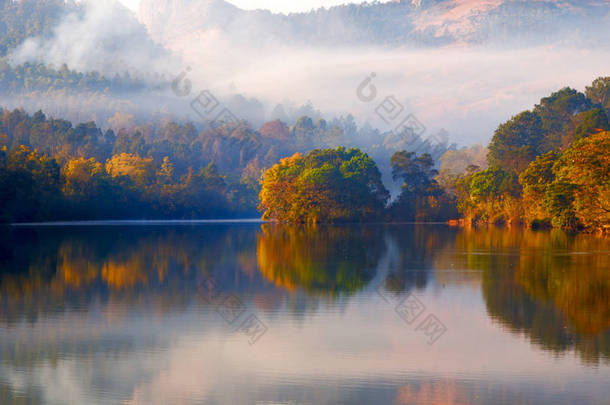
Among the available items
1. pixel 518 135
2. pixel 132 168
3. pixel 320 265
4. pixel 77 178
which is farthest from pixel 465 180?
pixel 320 265

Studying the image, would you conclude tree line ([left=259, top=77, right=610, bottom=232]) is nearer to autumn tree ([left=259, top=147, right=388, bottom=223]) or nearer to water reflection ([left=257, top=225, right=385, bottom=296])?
autumn tree ([left=259, top=147, right=388, bottom=223])

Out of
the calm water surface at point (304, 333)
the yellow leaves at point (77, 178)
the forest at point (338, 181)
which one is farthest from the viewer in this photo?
the yellow leaves at point (77, 178)

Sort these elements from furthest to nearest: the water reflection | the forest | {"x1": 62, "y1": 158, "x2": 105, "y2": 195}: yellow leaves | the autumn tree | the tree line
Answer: the autumn tree, {"x1": 62, "y1": 158, "x2": 105, "y2": 195}: yellow leaves, the tree line, the forest, the water reflection

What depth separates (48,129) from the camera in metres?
108

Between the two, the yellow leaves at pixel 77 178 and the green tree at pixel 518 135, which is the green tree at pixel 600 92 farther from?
the yellow leaves at pixel 77 178

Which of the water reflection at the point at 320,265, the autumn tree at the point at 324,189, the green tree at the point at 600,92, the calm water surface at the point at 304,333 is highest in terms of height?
the green tree at the point at 600,92

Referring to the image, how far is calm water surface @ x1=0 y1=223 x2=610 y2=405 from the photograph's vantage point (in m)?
10.6

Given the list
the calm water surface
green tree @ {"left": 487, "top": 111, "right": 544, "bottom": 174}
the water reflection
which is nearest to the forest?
green tree @ {"left": 487, "top": 111, "right": 544, "bottom": 174}

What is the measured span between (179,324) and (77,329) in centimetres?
194

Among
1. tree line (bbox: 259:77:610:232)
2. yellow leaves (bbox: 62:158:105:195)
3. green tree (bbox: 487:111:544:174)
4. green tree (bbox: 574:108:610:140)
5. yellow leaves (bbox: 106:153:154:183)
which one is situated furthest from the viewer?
yellow leaves (bbox: 106:153:154:183)

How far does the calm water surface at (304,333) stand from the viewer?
10.6 meters

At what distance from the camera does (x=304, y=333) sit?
14.4 m

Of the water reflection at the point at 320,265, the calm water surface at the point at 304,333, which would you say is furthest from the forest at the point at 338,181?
the calm water surface at the point at 304,333

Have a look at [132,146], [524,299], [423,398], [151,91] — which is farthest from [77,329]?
[151,91]
